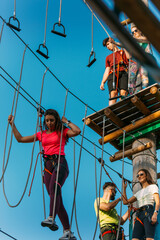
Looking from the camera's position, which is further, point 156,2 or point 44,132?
point 44,132

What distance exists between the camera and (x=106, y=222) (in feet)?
17.3

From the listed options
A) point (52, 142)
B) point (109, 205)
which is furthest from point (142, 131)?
point (52, 142)

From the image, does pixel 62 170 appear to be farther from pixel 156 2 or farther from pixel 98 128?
pixel 156 2

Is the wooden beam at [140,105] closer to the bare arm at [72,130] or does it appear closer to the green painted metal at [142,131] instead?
the green painted metal at [142,131]

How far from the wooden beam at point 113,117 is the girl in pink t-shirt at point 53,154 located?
202 cm

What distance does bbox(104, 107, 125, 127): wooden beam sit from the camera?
670 centimetres

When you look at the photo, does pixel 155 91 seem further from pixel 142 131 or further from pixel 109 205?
pixel 109 205

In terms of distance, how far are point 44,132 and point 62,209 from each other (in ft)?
3.02

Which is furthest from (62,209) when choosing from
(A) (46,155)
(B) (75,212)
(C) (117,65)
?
(C) (117,65)

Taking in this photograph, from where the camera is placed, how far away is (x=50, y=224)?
161 inches

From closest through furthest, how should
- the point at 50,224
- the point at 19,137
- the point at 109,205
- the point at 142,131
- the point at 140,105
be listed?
the point at 50,224 → the point at 19,137 → the point at 109,205 → the point at 140,105 → the point at 142,131

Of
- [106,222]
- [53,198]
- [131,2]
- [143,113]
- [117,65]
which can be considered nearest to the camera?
[131,2]

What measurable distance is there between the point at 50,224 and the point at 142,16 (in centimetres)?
331

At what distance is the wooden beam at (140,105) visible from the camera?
646cm
